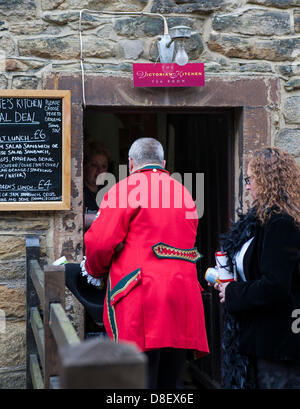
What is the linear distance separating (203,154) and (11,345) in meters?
2.42

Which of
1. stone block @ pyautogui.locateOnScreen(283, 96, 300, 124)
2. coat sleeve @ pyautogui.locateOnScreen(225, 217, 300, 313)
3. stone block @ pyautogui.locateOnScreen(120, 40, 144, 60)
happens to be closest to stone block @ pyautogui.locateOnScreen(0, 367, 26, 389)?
coat sleeve @ pyautogui.locateOnScreen(225, 217, 300, 313)

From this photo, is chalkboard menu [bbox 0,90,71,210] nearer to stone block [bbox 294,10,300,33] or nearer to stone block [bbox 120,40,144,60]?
stone block [bbox 120,40,144,60]

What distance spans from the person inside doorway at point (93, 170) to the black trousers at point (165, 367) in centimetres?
174

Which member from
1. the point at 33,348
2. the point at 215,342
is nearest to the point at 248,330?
Result: the point at 33,348

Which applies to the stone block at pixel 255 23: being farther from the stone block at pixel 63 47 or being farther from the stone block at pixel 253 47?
the stone block at pixel 63 47

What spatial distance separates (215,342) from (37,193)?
194 cm

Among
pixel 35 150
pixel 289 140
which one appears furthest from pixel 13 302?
pixel 289 140

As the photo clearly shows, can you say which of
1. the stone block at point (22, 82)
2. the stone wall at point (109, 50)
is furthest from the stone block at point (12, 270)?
the stone block at point (22, 82)

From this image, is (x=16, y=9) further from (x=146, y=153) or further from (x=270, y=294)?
(x=270, y=294)

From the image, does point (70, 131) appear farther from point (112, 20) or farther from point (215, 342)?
point (215, 342)

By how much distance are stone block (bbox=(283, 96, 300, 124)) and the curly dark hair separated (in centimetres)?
133

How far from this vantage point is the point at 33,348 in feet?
13.0

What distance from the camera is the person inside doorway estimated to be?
4.82 m

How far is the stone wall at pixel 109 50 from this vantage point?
400 cm
